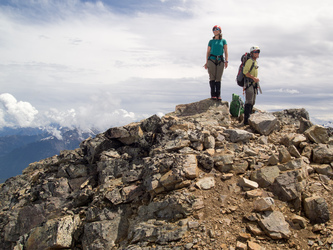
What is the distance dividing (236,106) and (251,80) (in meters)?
3.79

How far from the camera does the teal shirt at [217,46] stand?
53.5ft

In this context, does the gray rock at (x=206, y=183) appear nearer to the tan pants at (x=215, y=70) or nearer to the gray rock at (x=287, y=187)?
the gray rock at (x=287, y=187)

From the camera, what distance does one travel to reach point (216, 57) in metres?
16.7

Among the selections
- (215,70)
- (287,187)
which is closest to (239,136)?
(287,187)

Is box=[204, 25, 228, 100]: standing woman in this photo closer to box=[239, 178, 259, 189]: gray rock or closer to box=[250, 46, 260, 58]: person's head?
box=[250, 46, 260, 58]: person's head

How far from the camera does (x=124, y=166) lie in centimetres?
1248

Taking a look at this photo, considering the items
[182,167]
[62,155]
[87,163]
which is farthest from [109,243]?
[62,155]

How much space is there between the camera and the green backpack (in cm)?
1788

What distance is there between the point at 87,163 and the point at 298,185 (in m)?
11.2

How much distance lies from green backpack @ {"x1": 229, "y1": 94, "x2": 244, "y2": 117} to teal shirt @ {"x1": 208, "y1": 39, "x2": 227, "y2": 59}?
12.4 ft

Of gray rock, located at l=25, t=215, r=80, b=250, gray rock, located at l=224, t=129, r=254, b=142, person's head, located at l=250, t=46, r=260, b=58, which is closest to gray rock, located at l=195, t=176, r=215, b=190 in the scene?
gray rock, located at l=224, t=129, r=254, b=142

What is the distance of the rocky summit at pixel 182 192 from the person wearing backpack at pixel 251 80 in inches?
35.4

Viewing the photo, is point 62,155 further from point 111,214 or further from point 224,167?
point 224,167

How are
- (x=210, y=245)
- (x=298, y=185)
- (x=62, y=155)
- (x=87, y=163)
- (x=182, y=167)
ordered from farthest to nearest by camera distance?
(x=62, y=155), (x=87, y=163), (x=182, y=167), (x=298, y=185), (x=210, y=245)
